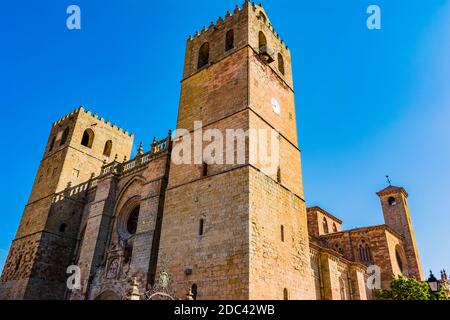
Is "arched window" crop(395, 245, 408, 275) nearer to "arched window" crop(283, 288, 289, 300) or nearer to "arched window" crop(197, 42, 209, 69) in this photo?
"arched window" crop(283, 288, 289, 300)

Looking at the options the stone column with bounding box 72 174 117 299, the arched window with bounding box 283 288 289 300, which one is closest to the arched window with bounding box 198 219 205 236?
the arched window with bounding box 283 288 289 300

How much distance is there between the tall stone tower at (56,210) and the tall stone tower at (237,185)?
9711 mm

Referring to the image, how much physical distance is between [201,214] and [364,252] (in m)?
17.6

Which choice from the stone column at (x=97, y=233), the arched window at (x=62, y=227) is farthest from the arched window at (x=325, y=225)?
the arched window at (x=62, y=227)

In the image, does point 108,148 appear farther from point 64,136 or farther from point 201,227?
point 201,227

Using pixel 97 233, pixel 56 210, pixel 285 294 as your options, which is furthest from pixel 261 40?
pixel 56 210

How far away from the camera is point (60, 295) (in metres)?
19.2

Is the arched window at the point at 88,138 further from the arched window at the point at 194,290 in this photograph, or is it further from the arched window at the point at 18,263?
the arched window at the point at 194,290

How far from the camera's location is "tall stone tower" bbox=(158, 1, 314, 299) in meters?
11.3

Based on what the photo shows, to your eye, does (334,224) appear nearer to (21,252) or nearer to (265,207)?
(265,207)

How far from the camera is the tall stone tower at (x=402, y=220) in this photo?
27500 millimetres
